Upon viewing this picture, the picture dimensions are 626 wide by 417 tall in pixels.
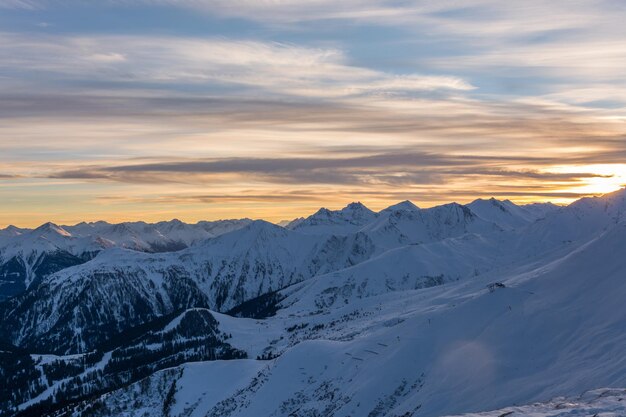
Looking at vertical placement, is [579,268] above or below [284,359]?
above

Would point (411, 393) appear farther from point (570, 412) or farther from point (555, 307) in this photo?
point (570, 412)

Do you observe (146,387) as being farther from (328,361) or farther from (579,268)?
(579,268)

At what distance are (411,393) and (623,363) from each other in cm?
3491

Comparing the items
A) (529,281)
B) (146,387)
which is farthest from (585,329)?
(146,387)

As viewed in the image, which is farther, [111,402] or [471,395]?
[111,402]

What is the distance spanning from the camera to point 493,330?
107 metres

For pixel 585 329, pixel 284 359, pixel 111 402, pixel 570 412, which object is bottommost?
pixel 111 402

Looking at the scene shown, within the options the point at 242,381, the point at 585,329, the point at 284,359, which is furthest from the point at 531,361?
the point at 242,381

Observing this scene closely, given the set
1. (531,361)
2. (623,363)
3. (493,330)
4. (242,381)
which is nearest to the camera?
(623,363)

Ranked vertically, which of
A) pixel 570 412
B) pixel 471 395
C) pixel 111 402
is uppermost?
pixel 570 412

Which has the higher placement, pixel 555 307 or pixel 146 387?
pixel 555 307

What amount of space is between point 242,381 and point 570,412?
120693 mm

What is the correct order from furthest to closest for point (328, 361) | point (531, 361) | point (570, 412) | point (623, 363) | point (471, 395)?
1. point (328, 361)
2. point (531, 361)
3. point (471, 395)
4. point (623, 363)
5. point (570, 412)

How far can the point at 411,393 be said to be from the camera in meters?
98.6
